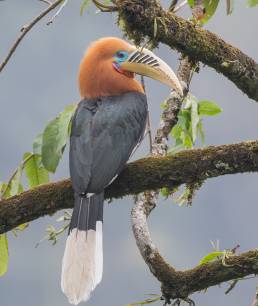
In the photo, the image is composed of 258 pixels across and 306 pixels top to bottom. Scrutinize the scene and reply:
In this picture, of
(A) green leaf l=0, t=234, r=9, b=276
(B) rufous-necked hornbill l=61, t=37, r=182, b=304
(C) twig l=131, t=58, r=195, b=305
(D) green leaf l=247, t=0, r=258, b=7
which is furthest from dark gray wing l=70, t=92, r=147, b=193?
(D) green leaf l=247, t=0, r=258, b=7

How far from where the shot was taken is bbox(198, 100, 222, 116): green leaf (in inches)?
170

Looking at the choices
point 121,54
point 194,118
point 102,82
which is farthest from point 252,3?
point 121,54

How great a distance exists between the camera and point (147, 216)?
3906 mm

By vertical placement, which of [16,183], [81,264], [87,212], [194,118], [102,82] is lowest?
[81,264]

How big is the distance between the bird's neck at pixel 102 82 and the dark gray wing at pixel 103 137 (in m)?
0.09

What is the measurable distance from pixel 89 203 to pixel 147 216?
0.33 m

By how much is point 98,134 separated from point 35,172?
0.51 metres

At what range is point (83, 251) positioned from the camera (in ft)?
12.6

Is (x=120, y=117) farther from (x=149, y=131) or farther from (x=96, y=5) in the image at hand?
Result: (x=96, y=5)

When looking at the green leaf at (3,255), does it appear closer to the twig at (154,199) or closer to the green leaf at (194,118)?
the twig at (154,199)

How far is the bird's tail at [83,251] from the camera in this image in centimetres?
365

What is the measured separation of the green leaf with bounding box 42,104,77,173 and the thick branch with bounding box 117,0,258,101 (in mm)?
733

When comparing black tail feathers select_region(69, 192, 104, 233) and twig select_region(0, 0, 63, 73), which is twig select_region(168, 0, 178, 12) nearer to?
twig select_region(0, 0, 63, 73)

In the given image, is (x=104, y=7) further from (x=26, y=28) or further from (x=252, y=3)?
(x=252, y=3)
